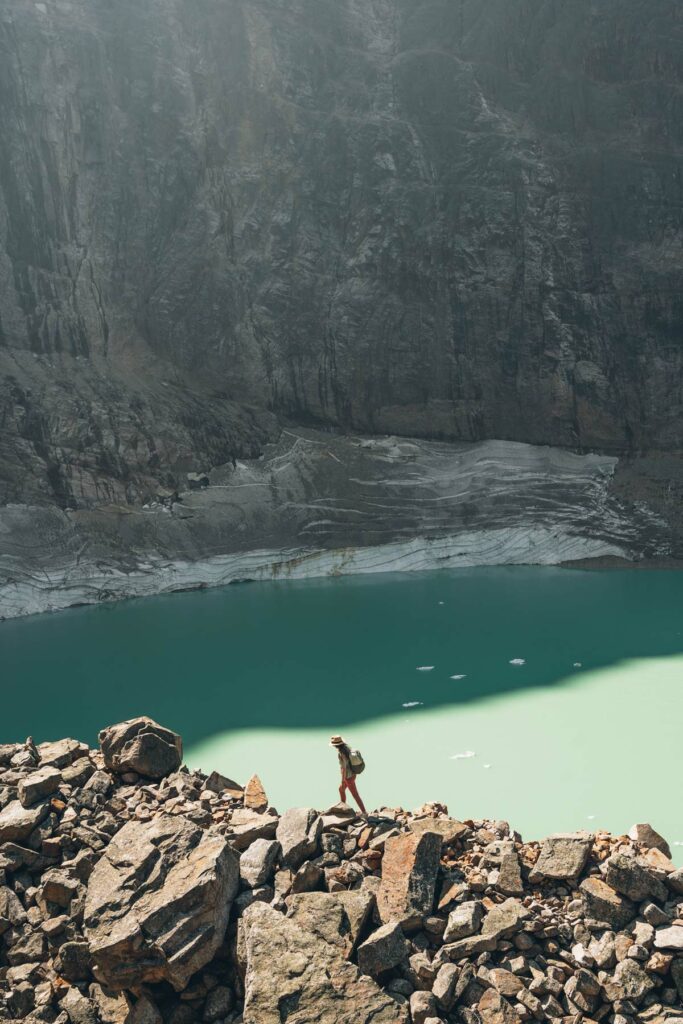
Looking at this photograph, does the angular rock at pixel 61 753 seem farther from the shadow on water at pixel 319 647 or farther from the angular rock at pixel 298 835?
the shadow on water at pixel 319 647

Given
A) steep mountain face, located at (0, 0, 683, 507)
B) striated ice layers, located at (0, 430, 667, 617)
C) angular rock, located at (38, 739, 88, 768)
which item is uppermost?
steep mountain face, located at (0, 0, 683, 507)

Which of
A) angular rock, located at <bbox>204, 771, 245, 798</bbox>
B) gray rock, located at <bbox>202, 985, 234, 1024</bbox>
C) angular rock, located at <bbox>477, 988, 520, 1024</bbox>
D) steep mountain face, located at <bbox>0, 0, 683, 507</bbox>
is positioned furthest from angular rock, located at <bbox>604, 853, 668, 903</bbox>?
steep mountain face, located at <bbox>0, 0, 683, 507</bbox>

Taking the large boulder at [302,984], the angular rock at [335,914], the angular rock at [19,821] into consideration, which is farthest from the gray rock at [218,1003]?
the angular rock at [19,821]

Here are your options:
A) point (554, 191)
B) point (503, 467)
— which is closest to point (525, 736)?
point (503, 467)

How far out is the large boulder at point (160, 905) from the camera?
521 centimetres

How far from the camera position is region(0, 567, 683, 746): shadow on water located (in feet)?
39.3

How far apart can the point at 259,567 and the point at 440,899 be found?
716 inches

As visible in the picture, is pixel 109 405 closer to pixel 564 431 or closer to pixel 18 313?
pixel 18 313

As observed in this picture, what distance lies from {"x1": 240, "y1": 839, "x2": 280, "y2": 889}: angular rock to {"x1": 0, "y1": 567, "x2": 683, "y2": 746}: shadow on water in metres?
4.83

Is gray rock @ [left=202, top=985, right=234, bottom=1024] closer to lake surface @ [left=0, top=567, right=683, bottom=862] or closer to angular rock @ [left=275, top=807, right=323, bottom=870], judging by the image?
angular rock @ [left=275, top=807, right=323, bottom=870]

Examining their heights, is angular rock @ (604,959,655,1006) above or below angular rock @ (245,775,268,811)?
below

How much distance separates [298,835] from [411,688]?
21.2 ft

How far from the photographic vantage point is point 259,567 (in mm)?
23484

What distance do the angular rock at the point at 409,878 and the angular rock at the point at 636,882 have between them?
41.8 inches
